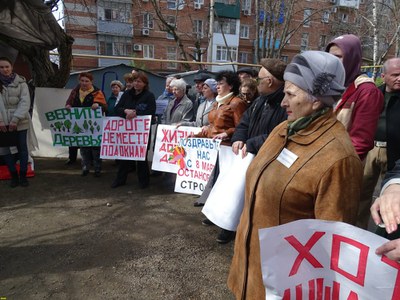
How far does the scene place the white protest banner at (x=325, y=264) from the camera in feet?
3.76

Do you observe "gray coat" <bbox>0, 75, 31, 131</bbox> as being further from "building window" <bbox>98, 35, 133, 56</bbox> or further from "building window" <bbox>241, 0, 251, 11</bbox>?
"building window" <bbox>241, 0, 251, 11</bbox>

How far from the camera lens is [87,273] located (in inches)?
113

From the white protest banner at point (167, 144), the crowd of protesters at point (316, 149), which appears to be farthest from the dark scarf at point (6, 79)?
the crowd of protesters at point (316, 149)

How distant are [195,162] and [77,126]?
2.86 metres

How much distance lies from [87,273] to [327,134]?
2467 mm

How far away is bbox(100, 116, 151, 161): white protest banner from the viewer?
5.15 metres

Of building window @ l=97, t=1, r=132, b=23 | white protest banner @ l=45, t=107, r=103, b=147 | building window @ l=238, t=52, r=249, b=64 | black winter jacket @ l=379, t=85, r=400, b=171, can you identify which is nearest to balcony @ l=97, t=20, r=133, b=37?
Result: building window @ l=97, t=1, r=132, b=23

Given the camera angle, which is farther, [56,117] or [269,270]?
[56,117]

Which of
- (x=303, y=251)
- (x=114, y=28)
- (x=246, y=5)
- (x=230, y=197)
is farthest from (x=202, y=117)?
(x=246, y=5)

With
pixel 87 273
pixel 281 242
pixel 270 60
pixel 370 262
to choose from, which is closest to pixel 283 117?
pixel 270 60

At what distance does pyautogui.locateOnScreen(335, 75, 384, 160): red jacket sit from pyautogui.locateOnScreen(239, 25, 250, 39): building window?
4255cm

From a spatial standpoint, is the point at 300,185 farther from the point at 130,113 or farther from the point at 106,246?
the point at 130,113

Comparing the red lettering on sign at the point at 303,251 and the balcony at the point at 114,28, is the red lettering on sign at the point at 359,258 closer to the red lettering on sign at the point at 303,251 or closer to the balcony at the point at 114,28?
the red lettering on sign at the point at 303,251

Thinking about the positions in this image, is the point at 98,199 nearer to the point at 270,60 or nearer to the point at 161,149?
the point at 161,149
